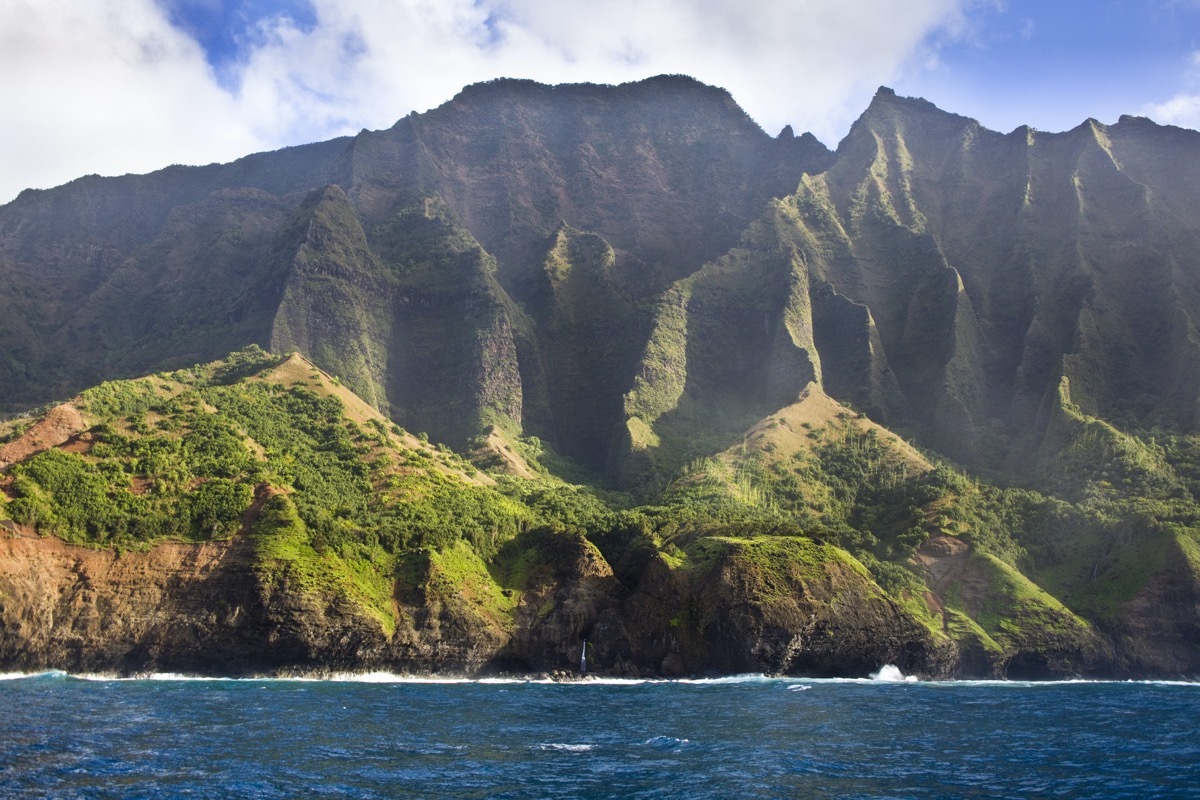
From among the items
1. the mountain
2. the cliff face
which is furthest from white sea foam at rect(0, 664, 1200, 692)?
the mountain

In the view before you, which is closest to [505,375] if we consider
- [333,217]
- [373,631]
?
[333,217]

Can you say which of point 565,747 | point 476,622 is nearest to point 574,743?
point 565,747

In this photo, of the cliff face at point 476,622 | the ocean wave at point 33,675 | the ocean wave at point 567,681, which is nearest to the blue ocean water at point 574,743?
the ocean wave at point 33,675

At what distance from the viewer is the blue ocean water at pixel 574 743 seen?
1705 inches

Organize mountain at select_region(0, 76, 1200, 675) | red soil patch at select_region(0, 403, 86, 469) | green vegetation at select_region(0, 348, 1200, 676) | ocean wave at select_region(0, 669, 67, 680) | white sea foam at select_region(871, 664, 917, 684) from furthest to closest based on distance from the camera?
mountain at select_region(0, 76, 1200, 675) < white sea foam at select_region(871, 664, 917, 684) < red soil patch at select_region(0, 403, 86, 469) < green vegetation at select_region(0, 348, 1200, 676) < ocean wave at select_region(0, 669, 67, 680)

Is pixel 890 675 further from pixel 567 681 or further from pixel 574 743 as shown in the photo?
pixel 574 743

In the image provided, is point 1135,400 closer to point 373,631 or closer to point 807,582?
point 807,582

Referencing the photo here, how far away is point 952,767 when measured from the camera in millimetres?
48844

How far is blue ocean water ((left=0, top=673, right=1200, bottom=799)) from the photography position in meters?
43.3

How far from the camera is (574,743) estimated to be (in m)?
54.8

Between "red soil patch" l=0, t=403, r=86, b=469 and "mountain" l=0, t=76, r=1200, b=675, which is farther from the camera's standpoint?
"mountain" l=0, t=76, r=1200, b=675

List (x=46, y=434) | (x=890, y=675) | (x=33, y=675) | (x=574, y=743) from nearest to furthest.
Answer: (x=574, y=743) < (x=33, y=675) < (x=890, y=675) < (x=46, y=434)

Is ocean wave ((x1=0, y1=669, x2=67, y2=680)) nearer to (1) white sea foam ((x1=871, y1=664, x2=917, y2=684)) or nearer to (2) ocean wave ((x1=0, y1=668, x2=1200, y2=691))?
(2) ocean wave ((x1=0, y1=668, x2=1200, y2=691))

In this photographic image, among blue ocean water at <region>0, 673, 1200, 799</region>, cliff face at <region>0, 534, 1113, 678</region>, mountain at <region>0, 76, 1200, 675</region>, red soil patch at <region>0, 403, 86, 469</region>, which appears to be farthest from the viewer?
mountain at <region>0, 76, 1200, 675</region>
